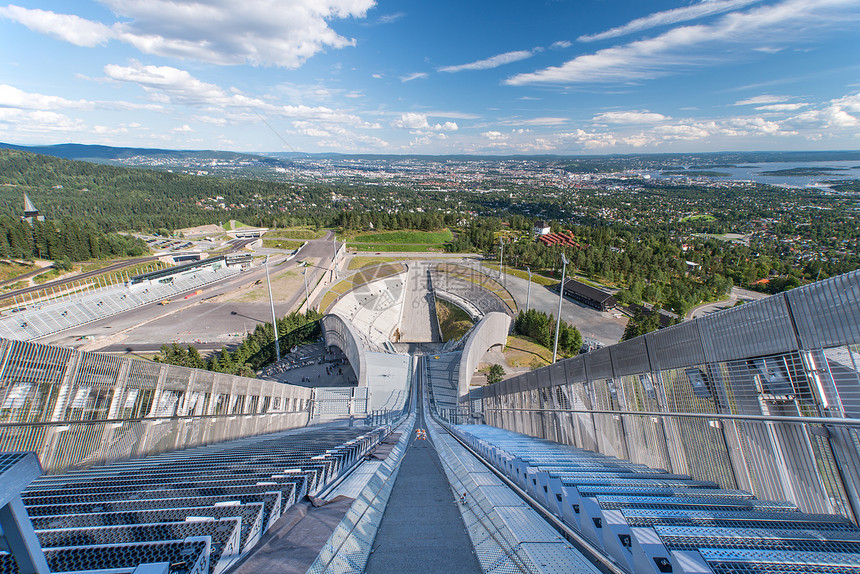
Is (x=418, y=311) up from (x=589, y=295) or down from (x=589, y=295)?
down

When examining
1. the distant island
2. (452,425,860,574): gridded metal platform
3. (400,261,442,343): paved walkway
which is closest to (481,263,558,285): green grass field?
(400,261,442,343): paved walkway

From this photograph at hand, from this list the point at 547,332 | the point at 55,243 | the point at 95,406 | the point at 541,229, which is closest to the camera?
the point at 95,406

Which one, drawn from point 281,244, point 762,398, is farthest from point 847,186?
point 762,398

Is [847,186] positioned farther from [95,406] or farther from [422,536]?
[95,406]

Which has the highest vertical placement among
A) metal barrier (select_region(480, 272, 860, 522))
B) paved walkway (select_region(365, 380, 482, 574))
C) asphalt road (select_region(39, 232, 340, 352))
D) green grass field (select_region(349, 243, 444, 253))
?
green grass field (select_region(349, 243, 444, 253))

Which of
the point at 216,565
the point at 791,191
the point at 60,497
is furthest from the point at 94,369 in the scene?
the point at 791,191

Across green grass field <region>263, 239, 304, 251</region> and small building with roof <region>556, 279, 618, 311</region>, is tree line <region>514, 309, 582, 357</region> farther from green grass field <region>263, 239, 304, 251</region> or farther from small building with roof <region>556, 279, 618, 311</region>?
green grass field <region>263, 239, 304, 251</region>

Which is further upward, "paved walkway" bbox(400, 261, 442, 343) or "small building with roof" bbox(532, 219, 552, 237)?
"small building with roof" bbox(532, 219, 552, 237)
